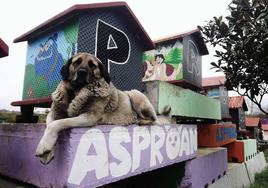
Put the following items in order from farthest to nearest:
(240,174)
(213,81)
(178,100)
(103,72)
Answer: (213,81)
(240,174)
(178,100)
(103,72)

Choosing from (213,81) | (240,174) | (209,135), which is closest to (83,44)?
(209,135)

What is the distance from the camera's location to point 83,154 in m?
3.65

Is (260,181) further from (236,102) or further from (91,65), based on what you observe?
(91,65)

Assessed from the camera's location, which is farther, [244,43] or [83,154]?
[244,43]

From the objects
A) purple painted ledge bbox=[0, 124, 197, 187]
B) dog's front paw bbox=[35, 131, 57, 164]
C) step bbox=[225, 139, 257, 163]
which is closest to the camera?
dog's front paw bbox=[35, 131, 57, 164]

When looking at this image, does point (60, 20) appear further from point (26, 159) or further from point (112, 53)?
point (26, 159)

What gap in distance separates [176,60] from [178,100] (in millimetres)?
1395

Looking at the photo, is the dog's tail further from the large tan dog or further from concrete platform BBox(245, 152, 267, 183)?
concrete platform BBox(245, 152, 267, 183)

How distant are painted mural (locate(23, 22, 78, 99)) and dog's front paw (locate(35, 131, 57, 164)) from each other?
2.40 meters

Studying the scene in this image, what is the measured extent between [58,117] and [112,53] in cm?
237

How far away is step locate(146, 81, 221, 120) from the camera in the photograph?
7156mm

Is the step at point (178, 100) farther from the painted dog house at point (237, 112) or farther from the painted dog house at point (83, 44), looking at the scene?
the painted dog house at point (237, 112)

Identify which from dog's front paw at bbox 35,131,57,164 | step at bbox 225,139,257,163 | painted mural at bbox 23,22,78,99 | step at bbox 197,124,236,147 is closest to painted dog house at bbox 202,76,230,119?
step at bbox 225,139,257,163

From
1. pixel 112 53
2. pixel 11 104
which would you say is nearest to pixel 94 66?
pixel 112 53
